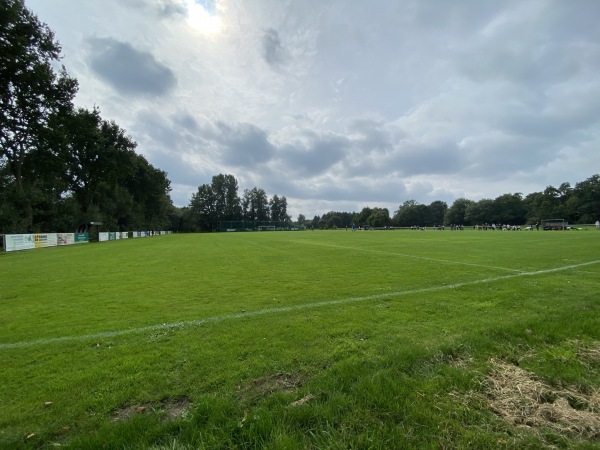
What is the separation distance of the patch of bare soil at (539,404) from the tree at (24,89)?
40858mm

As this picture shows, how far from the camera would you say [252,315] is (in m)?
5.93

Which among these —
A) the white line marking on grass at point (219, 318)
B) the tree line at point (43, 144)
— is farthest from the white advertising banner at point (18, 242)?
the white line marking on grass at point (219, 318)

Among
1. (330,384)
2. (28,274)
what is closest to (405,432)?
(330,384)

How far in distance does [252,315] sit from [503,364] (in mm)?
4202

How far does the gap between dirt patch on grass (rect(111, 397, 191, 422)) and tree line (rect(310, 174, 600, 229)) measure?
12219 cm

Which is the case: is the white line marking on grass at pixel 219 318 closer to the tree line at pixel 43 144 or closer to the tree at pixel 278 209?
the tree line at pixel 43 144

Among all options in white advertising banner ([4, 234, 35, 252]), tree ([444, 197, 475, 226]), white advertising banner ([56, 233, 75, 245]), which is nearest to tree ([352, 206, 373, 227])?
tree ([444, 197, 475, 226])

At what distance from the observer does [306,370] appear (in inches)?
142

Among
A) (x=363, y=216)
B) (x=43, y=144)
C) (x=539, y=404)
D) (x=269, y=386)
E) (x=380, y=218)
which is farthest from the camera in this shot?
(x=363, y=216)

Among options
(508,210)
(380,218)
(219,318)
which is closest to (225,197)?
(380,218)

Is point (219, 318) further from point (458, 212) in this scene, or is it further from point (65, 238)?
point (458, 212)

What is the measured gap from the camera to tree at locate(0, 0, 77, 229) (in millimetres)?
26891

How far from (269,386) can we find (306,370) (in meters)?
0.54

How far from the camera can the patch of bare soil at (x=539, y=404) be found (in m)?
2.53
